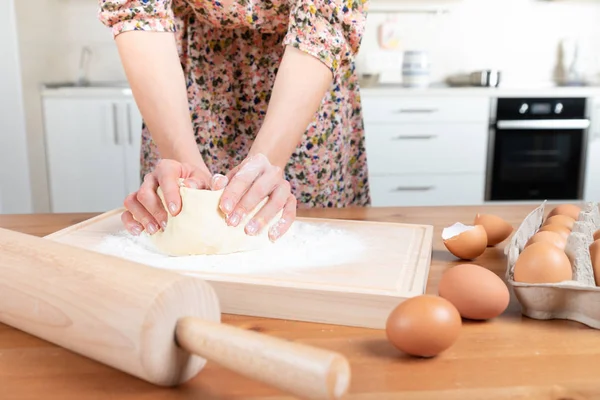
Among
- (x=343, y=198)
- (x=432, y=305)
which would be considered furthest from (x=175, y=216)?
(x=343, y=198)

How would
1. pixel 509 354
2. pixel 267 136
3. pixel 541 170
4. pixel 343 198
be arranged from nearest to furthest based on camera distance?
pixel 509 354 → pixel 267 136 → pixel 343 198 → pixel 541 170

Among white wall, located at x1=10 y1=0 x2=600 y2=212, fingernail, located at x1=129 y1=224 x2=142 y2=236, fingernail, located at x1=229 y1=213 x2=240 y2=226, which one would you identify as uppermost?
white wall, located at x1=10 y1=0 x2=600 y2=212

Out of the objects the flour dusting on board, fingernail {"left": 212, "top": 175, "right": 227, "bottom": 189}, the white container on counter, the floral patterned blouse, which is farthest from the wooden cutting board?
the white container on counter

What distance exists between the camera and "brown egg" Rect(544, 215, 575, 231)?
0.75 metres

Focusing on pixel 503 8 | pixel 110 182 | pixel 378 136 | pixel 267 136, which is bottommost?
pixel 110 182

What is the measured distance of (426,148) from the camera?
285cm

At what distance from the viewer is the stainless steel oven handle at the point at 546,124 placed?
2.81 meters

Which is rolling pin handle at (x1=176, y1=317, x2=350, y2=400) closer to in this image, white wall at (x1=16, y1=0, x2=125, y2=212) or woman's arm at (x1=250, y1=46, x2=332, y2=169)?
woman's arm at (x1=250, y1=46, x2=332, y2=169)

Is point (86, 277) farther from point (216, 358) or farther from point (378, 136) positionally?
point (378, 136)

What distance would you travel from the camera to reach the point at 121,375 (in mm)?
467

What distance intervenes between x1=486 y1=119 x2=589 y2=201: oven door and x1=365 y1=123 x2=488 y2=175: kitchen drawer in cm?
9

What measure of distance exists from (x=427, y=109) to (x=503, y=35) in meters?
0.92

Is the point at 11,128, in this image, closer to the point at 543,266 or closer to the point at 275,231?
the point at 275,231

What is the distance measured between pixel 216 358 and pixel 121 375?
116 mm
